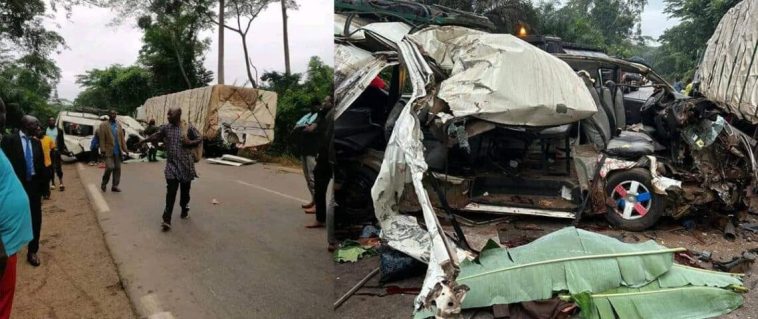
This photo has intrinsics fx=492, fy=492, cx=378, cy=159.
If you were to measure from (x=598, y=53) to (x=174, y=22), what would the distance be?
90.7 inches

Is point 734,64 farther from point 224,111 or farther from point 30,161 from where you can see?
point 30,161

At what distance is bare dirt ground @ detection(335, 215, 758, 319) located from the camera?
262cm

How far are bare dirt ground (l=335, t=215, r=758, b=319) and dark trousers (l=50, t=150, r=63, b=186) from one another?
1575 millimetres

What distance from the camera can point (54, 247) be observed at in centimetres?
102

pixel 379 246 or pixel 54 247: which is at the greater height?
pixel 54 247

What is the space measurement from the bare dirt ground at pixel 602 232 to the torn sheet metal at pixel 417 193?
1.09 feet

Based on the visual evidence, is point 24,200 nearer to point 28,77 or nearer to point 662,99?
point 28,77

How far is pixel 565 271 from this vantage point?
259 centimetres

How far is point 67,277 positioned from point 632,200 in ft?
8.99

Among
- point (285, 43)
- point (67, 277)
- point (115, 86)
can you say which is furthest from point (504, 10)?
point (67, 277)

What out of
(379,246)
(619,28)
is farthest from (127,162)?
(619,28)

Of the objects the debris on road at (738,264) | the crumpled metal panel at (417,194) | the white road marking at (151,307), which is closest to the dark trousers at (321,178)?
the white road marking at (151,307)

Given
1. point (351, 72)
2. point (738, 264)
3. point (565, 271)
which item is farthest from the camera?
point (738, 264)

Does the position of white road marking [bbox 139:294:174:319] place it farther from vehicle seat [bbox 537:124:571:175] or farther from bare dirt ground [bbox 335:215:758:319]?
vehicle seat [bbox 537:124:571:175]
